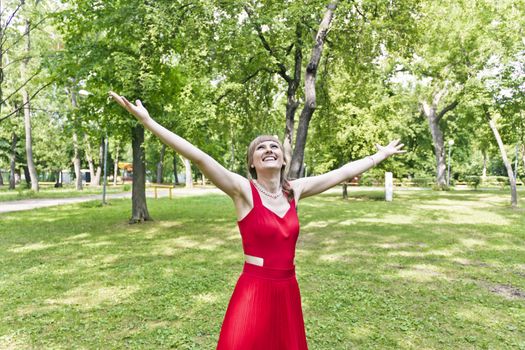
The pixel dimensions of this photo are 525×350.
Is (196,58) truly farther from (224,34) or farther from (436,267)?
(436,267)

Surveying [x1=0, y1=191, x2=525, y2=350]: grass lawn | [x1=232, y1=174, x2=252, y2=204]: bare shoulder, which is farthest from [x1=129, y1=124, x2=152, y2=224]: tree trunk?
[x1=232, y1=174, x2=252, y2=204]: bare shoulder

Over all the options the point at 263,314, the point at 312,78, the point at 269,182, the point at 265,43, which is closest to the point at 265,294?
the point at 263,314

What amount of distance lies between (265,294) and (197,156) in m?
0.95

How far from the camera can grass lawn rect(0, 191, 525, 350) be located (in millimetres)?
4910

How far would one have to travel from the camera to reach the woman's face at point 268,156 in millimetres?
2602

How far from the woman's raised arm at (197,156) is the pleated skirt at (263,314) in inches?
20.5

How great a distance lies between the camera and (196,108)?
1188cm

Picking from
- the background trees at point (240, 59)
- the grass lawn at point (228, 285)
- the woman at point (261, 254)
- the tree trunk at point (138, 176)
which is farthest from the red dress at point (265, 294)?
the tree trunk at point (138, 176)

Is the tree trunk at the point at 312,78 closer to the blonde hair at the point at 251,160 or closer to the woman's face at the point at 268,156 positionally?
the blonde hair at the point at 251,160

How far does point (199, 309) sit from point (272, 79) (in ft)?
34.2

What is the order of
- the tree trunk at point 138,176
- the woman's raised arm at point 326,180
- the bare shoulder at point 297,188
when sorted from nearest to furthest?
the bare shoulder at point 297,188 → the woman's raised arm at point 326,180 → the tree trunk at point 138,176

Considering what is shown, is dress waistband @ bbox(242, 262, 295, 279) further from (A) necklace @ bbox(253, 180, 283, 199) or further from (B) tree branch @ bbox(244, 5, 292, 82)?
(B) tree branch @ bbox(244, 5, 292, 82)

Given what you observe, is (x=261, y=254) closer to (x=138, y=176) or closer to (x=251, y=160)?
(x=251, y=160)

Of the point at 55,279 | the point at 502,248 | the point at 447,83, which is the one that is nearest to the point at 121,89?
the point at 55,279
